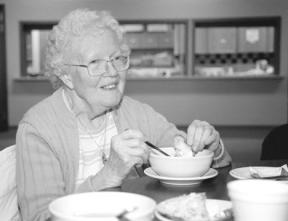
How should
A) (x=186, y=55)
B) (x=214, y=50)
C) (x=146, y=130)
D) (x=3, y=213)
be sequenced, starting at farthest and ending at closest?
(x=214, y=50), (x=186, y=55), (x=146, y=130), (x=3, y=213)

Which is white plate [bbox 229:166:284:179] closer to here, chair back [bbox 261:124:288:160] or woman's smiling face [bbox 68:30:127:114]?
woman's smiling face [bbox 68:30:127:114]

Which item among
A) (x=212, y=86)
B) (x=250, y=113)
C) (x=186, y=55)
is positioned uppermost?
(x=186, y=55)

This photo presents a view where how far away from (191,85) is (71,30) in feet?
17.4

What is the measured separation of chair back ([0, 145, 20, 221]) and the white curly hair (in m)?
0.34

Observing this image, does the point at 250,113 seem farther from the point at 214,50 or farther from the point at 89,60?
the point at 89,60

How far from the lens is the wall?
664 centimetres

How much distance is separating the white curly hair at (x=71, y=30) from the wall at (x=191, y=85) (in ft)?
16.8

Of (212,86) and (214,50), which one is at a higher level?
(214,50)

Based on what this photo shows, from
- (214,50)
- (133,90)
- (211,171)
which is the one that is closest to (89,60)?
(211,171)

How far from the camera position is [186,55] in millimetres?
6652

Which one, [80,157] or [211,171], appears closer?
[211,171]

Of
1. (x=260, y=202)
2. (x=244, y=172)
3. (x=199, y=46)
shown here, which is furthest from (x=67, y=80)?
(x=199, y=46)

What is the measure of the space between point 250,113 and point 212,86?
0.73 metres

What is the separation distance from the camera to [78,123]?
5.08 ft
